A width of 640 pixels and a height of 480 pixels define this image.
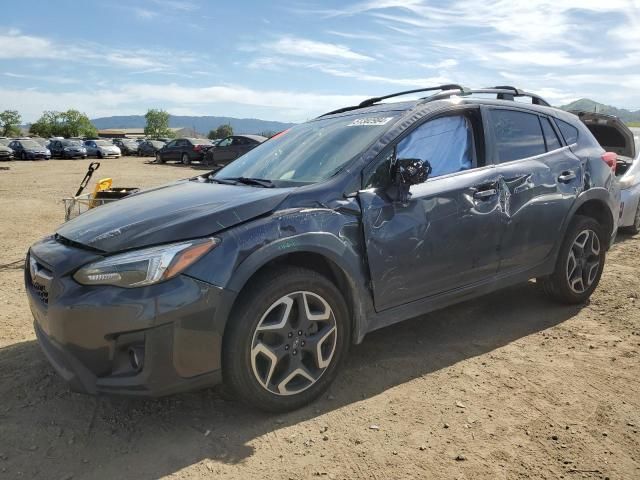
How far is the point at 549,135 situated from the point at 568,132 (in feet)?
0.89

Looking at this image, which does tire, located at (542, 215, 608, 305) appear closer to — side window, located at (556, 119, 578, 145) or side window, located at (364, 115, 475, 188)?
side window, located at (556, 119, 578, 145)

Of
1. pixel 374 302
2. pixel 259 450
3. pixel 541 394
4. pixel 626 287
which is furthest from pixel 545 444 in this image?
pixel 626 287

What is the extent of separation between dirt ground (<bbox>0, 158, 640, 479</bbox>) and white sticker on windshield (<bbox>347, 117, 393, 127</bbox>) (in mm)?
1579

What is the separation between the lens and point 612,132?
26.8 ft

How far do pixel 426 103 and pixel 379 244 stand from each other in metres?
1.15

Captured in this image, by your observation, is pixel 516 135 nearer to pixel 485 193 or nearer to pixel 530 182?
pixel 530 182

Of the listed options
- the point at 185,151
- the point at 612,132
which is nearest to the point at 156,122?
the point at 185,151

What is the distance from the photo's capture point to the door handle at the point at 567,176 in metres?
4.25

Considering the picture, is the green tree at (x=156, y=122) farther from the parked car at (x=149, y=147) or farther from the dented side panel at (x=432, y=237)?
the dented side panel at (x=432, y=237)

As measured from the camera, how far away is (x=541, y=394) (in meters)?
3.17

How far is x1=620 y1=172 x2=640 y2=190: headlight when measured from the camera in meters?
7.18

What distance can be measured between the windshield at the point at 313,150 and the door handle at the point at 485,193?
78cm

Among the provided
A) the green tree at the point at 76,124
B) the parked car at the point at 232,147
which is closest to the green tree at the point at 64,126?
the green tree at the point at 76,124

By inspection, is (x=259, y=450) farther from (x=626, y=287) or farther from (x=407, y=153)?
(x=626, y=287)
